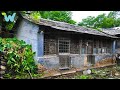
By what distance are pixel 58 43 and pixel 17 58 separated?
1.58 meters

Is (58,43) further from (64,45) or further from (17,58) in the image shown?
(17,58)

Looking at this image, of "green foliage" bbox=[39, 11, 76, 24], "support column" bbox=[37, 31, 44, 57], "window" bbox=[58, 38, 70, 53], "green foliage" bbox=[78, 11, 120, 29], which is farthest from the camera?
"green foliage" bbox=[78, 11, 120, 29]

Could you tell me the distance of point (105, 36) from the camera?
8.58 m

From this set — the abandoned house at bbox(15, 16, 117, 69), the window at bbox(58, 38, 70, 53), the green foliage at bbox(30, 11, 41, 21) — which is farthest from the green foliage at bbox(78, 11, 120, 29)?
the green foliage at bbox(30, 11, 41, 21)

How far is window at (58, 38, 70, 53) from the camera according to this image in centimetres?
691

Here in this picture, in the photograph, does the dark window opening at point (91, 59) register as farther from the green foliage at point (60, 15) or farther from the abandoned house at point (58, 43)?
the green foliage at point (60, 15)

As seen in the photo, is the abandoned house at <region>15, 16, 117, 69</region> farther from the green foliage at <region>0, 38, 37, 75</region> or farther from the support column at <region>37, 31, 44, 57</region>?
the green foliage at <region>0, 38, 37, 75</region>

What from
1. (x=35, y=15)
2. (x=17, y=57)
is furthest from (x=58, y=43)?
(x=17, y=57)

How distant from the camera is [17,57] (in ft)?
18.9

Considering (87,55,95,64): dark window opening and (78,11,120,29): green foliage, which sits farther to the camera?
(78,11,120,29): green foliage

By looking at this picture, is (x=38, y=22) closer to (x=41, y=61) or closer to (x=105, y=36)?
(x=41, y=61)

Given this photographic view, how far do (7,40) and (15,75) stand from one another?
101cm

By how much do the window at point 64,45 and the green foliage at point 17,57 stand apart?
1074mm

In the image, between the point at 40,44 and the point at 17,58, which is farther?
the point at 40,44
